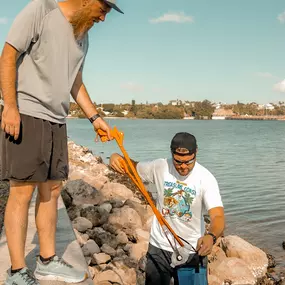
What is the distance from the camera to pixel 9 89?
2.87 metres

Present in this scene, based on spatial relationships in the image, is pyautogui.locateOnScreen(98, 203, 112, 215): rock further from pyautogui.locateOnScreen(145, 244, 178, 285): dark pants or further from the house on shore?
the house on shore

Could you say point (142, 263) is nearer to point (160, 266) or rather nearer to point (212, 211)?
point (160, 266)

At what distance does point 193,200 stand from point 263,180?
17.2m

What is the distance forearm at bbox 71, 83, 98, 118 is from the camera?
3.60m

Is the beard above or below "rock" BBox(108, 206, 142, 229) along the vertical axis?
above

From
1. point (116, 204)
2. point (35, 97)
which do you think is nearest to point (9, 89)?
point (35, 97)

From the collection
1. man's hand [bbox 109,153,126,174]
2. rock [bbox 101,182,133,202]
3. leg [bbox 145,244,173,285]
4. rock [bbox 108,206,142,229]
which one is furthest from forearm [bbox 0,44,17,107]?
rock [bbox 101,182,133,202]

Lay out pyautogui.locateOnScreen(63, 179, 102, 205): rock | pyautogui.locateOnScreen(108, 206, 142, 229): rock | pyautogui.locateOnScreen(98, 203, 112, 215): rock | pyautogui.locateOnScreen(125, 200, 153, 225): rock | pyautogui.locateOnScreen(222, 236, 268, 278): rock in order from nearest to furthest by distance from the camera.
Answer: pyautogui.locateOnScreen(222, 236, 268, 278): rock
pyautogui.locateOnScreen(98, 203, 112, 215): rock
pyautogui.locateOnScreen(108, 206, 142, 229): rock
pyautogui.locateOnScreen(63, 179, 102, 205): rock
pyautogui.locateOnScreen(125, 200, 153, 225): rock

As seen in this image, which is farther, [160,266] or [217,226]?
[160,266]

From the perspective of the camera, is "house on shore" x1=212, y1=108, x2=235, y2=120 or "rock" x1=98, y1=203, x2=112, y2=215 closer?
"rock" x1=98, y1=203, x2=112, y2=215

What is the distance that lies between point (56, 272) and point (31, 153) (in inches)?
38.4

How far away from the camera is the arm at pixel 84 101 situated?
138 inches

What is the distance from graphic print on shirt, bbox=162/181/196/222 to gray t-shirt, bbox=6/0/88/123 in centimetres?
107

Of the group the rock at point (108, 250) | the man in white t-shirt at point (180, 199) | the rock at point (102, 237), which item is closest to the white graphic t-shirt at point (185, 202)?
the man in white t-shirt at point (180, 199)
